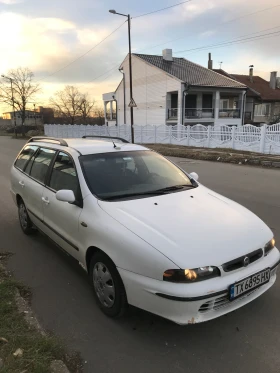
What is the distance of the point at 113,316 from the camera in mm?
2852

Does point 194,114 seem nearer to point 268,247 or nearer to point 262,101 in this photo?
point 262,101

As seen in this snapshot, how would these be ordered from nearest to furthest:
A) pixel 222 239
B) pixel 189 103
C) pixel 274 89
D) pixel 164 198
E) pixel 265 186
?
pixel 222 239
pixel 164 198
pixel 265 186
pixel 189 103
pixel 274 89

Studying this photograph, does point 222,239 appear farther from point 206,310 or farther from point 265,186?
point 265,186

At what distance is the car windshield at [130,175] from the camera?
3.34m

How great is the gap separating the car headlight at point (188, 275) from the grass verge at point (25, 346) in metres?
0.96

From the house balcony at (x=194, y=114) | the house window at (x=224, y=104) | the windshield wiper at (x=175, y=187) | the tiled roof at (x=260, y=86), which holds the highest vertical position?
the tiled roof at (x=260, y=86)

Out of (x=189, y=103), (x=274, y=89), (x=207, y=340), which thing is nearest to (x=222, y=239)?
(x=207, y=340)

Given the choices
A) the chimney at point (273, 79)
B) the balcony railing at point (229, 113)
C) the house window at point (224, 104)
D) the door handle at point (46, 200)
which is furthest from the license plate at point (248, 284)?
the chimney at point (273, 79)

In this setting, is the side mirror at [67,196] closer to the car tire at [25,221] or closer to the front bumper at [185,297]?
the front bumper at [185,297]

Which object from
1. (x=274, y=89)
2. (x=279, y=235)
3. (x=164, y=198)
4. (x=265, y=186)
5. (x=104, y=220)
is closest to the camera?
(x=104, y=220)

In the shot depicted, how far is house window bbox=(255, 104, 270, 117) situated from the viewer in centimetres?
4105

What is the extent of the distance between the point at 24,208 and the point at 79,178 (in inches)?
77.0

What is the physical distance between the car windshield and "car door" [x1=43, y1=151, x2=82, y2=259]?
215 millimetres

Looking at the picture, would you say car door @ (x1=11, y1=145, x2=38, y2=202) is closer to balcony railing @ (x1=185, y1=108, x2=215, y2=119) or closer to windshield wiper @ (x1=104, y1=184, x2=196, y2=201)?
windshield wiper @ (x1=104, y1=184, x2=196, y2=201)
